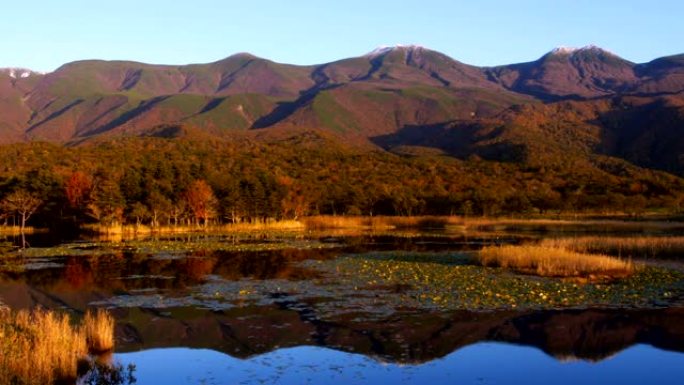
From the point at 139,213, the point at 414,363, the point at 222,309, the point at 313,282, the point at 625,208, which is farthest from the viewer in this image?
the point at 625,208

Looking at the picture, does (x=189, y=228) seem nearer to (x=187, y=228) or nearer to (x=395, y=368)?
(x=187, y=228)

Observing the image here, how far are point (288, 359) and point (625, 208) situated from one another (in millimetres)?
133319

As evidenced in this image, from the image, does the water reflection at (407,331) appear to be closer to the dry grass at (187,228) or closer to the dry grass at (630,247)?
the dry grass at (630,247)

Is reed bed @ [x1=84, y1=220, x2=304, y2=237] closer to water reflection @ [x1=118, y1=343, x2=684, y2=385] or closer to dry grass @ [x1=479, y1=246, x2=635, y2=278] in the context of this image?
dry grass @ [x1=479, y1=246, x2=635, y2=278]


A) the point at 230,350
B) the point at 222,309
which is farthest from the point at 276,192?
the point at 230,350

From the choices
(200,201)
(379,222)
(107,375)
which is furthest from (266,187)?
(107,375)

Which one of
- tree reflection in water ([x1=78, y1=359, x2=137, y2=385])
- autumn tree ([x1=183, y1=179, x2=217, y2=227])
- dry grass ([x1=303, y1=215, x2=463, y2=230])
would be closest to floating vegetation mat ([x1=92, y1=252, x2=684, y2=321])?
tree reflection in water ([x1=78, y1=359, x2=137, y2=385])

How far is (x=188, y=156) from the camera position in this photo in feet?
538

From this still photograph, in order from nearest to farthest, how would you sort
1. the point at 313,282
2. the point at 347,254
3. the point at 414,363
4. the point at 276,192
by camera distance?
the point at 414,363
the point at 313,282
the point at 347,254
the point at 276,192

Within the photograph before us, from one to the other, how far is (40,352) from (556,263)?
3044 centimetres

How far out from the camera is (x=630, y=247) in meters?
54.8

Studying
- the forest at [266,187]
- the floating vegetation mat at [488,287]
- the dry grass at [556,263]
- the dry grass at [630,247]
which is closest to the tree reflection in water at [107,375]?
the floating vegetation mat at [488,287]

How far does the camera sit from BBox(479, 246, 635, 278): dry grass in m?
40.2

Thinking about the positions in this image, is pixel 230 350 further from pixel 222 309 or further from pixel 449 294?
pixel 449 294
